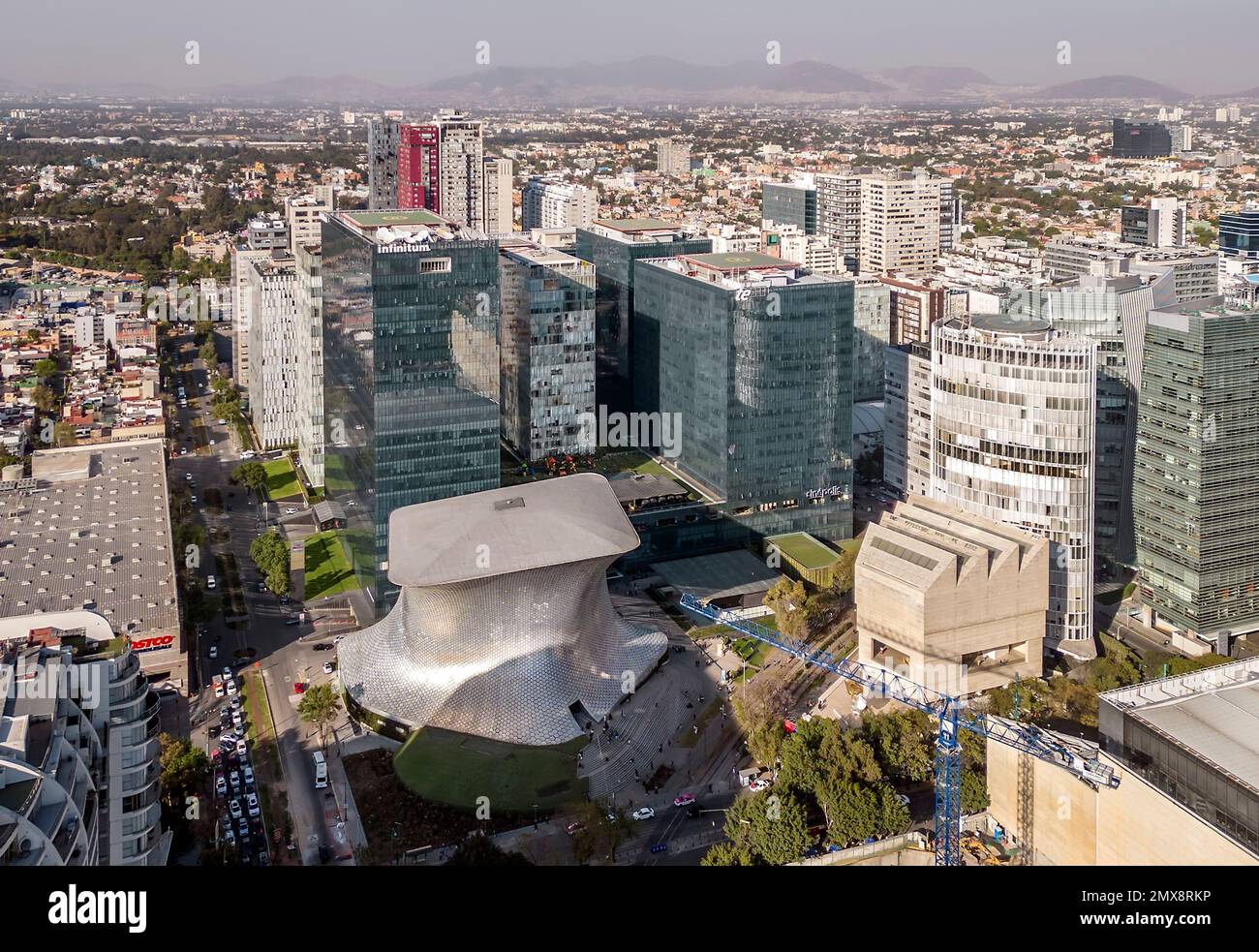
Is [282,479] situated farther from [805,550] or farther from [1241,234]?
[1241,234]

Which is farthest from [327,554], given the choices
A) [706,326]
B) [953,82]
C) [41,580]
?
[953,82]

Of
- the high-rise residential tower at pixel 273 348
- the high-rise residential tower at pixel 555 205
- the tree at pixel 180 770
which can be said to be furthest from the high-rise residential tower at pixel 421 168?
the tree at pixel 180 770

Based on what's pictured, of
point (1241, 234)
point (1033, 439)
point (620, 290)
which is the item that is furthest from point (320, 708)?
point (1241, 234)

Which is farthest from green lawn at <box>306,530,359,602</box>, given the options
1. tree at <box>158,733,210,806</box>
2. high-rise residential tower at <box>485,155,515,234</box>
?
high-rise residential tower at <box>485,155,515,234</box>

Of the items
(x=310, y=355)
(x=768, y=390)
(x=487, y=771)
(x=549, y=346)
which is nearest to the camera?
(x=487, y=771)

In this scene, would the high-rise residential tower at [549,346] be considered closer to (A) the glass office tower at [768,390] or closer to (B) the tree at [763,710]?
(A) the glass office tower at [768,390]
